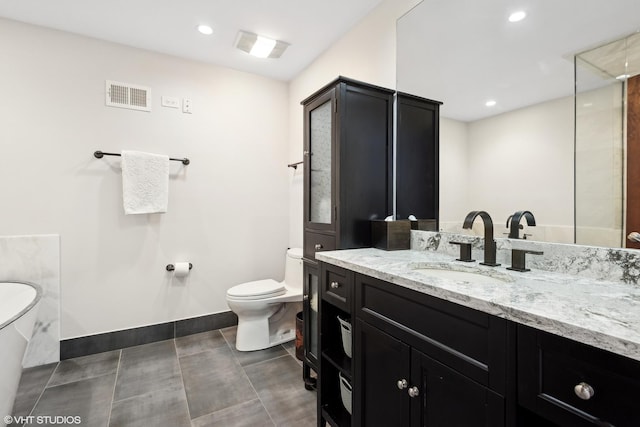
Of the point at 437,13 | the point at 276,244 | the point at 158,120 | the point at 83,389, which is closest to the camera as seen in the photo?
the point at 437,13

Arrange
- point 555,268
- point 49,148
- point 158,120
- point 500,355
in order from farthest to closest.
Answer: point 158,120 → point 49,148 → point 555,268 → point 500,355

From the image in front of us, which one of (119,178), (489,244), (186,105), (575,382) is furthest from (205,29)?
(575,382)

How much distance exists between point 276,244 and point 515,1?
2467 millimetres

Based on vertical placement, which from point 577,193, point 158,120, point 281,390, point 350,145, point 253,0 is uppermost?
point 253,0

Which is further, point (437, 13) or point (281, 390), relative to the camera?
point (281, 390)

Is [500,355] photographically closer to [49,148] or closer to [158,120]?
[158,120]

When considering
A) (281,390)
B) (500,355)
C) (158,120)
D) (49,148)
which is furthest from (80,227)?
(500,355)

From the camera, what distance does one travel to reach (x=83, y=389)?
1851mm

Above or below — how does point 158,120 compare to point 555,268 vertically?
above

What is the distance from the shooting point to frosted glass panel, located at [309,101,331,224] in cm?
175

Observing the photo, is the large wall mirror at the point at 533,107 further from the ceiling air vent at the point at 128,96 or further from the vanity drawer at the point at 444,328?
the ceiling air vent at the point at 128,96

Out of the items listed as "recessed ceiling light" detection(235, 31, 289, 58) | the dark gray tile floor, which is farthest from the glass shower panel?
"recessed ceiling light" detection(235, 31, 289, 58)

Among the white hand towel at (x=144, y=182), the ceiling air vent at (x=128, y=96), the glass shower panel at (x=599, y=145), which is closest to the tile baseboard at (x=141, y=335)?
the white hand towel at (x=144, y=182)

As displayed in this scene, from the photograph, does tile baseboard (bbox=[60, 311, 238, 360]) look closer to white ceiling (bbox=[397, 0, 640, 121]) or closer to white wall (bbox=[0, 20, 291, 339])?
white wall (bbox=[0, 20, 291, 339])
